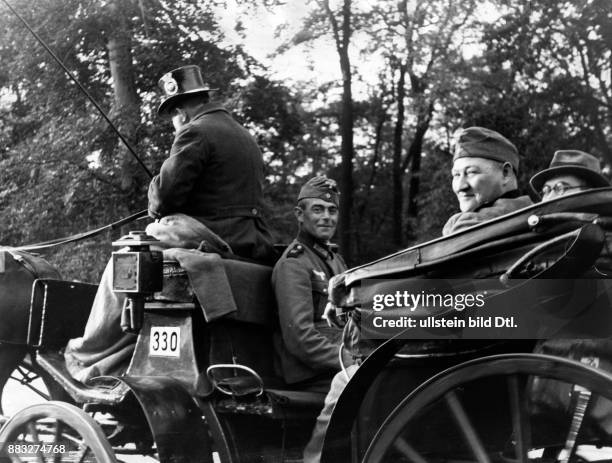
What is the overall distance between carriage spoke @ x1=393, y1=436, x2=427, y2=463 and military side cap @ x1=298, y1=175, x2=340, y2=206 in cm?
185

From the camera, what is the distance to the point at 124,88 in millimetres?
11016

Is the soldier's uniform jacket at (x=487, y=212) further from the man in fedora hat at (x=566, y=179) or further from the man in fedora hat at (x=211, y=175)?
the man in fedora hat at (x=211, y=175)

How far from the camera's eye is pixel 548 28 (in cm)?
1354

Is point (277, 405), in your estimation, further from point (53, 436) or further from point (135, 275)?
point (53, 436)

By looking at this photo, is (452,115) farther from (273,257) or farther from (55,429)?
(55,429)

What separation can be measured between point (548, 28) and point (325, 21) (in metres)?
A: 3.74

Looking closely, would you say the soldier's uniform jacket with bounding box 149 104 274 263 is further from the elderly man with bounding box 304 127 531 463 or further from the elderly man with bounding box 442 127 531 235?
the elderly man with bounding box 442 127 531 235

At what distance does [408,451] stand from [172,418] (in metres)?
1.21

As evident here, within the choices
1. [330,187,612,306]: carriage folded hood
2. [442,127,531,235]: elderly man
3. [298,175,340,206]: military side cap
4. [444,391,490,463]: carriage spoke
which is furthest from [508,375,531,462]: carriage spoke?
[298,175,340,206]: military side cap

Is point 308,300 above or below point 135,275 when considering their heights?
below

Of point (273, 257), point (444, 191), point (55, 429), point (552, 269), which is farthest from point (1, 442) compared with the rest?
point (444, 191)

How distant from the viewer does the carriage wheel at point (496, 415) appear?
2455 millimetres

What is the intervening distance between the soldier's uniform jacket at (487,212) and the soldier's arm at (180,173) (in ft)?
Answer: 4.40

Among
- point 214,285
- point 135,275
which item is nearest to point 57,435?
point 135,275
